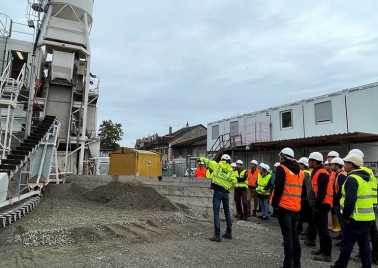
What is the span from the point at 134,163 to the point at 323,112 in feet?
37.2

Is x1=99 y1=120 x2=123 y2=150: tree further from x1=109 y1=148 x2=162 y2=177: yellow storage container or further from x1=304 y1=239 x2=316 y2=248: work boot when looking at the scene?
x1=304 y1=239 x2=316 y2=248: work boot

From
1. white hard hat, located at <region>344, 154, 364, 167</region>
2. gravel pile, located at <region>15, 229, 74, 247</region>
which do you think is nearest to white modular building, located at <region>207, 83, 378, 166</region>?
white hard hat, located at <region>344, 154, 364, 167</region>

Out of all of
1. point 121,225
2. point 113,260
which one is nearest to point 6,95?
point 121,225

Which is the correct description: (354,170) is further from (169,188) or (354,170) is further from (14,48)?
(14,48)

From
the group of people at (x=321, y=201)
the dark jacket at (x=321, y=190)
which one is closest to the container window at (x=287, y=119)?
the group of people at (x=321, y=201)

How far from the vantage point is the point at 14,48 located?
22.7 meters

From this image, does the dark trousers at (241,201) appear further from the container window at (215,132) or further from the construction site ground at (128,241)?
the container window at (215,132)

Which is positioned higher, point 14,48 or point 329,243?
point 14,48

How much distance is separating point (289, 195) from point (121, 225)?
4553 millimetres

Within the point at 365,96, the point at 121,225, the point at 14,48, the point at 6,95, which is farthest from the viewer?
the point at 14,48

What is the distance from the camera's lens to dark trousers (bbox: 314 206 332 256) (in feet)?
21.4

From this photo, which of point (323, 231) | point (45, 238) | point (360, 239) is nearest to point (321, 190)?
point (323, 231)

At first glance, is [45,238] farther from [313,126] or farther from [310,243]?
[313,126]

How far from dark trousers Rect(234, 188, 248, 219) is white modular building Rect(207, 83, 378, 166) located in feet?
22.4
